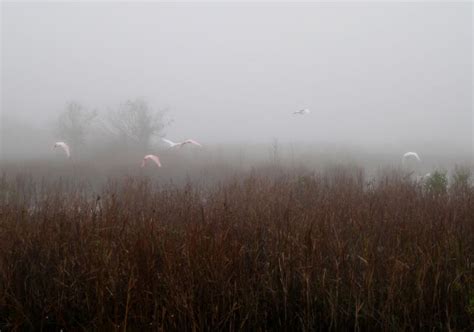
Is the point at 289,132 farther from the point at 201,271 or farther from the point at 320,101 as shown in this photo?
the point at 201,271

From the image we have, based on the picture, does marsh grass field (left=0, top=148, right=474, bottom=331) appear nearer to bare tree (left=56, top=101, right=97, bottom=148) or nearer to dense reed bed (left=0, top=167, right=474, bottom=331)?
dense reed bed (left=0, top=167, right=474, bottom=331)

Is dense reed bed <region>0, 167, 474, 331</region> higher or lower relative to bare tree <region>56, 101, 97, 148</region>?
lower

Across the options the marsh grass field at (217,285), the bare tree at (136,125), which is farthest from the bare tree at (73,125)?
the marsh grass field at (217,285)

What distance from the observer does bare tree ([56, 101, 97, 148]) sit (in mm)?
22844

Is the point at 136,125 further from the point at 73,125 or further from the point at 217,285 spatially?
the point at 217,285

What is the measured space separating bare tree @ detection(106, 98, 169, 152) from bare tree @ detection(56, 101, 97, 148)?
91.7 inches

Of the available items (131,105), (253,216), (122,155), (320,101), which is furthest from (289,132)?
(253,216)

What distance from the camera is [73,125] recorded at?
22.9 meters

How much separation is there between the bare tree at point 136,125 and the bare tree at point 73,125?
7.64 feet

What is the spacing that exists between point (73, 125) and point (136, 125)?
476 centimetres

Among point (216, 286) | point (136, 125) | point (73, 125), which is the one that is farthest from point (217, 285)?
point (73, 125)

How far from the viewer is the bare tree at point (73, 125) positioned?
22844 mm

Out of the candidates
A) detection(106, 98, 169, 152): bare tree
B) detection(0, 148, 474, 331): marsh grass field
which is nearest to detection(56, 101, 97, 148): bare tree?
detection(106, 98, 169, 152): bare tree

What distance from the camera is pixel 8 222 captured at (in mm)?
3066
